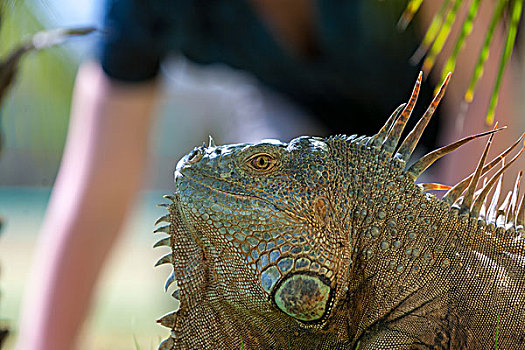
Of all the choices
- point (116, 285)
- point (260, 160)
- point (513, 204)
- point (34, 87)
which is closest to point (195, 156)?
point (260, 160)

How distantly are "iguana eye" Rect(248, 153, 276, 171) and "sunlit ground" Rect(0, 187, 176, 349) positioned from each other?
33.7 inches

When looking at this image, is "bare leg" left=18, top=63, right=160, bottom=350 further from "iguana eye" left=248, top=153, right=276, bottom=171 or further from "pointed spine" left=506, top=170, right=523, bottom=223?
"pointed spine" left=506, top=170, right=523, bottom=223

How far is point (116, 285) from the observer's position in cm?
1216

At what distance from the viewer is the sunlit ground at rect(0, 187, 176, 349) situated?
5.30m

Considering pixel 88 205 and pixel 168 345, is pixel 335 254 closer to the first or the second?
pixel 168 345

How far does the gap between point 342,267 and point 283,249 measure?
12 cm

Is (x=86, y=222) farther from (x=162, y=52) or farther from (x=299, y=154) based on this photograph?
(x=299, y=154)

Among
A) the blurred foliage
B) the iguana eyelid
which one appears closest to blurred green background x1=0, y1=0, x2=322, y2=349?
the blurred foliage

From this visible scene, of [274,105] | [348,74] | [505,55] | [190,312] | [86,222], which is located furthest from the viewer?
[274,105]

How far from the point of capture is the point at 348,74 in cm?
327

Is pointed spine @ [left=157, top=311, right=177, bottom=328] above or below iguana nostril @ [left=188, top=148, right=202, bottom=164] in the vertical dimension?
below

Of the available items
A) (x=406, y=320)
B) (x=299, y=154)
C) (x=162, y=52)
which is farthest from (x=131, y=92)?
(x=406, y=320)

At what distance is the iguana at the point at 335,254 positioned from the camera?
1.21 metres

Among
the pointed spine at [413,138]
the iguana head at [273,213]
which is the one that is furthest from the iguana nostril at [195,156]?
the pointed spine at [413,138]
